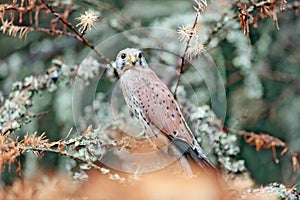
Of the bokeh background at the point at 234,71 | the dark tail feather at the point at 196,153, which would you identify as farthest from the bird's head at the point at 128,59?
the bokeh background at the point at 234,71

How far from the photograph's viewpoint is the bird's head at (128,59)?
1.67 m

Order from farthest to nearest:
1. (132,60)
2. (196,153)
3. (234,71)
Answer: (234,71) → (132,60) → (196,153)

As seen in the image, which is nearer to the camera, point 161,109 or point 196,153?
point 196,153

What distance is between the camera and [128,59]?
1675mm

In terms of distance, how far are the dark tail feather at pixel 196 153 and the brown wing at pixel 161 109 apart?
16 mm

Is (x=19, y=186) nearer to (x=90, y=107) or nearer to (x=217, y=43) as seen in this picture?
(x=90, y=107)

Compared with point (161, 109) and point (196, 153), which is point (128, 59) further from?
point (196, 153)

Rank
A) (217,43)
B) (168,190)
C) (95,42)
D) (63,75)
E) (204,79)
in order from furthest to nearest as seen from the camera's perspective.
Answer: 1. (95,42)
2. (204,79)
3. (217,43)
4. (63,75)
5. (168,190)

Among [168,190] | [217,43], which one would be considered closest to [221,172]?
[168,190]

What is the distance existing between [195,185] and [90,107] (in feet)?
1.94

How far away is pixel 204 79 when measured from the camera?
227cm

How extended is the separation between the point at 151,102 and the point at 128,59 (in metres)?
0.13

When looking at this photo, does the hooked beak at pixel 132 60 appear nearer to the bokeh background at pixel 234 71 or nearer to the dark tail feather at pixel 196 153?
Answer: the dark tail feather at pixel 196 153

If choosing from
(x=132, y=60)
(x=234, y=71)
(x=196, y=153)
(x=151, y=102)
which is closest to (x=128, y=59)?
(x=132, y=60)
